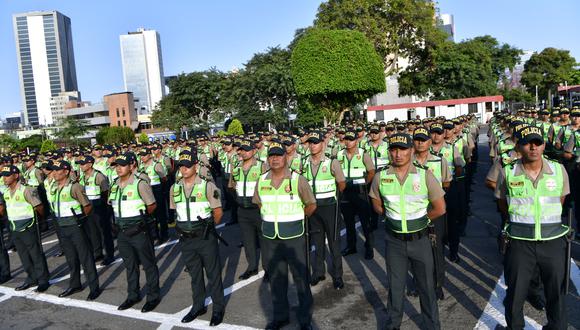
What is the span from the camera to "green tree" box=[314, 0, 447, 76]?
47.8 metres

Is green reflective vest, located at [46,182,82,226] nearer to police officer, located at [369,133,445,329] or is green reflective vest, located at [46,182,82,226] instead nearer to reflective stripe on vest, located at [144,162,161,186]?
reflective stripe on vest, located at [144,162,161,186]

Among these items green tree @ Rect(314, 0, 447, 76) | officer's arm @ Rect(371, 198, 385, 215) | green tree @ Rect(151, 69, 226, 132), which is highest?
green tree @ Rect(314, 0, 447, 76)

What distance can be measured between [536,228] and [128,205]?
5.00 m

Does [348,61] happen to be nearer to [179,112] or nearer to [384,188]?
[179,112]

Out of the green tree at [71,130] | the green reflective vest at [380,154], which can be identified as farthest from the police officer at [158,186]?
the green tree at [71,130]

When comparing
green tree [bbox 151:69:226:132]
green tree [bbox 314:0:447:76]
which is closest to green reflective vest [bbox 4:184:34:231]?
green tree [bbox 314:0:447:76]

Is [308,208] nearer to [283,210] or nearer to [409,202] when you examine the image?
[283,210]

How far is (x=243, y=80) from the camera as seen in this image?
162 feet

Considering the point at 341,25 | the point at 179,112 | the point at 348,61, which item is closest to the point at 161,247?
the point at 348,61

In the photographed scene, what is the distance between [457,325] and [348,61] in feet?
120

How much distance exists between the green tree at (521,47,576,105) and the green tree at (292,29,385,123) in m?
38.0

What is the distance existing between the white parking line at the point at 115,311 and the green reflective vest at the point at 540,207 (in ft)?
10.8

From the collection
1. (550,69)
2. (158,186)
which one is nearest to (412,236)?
(158,186)

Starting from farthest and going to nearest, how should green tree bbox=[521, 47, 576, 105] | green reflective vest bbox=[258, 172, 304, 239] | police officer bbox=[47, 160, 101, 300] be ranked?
1. green tree bbox=[521, 47, 576, 105]
2. police officer bbox=[47, 160, 101, 300]
3. green reflective vest bbox=[258, 172, 304, 239]
